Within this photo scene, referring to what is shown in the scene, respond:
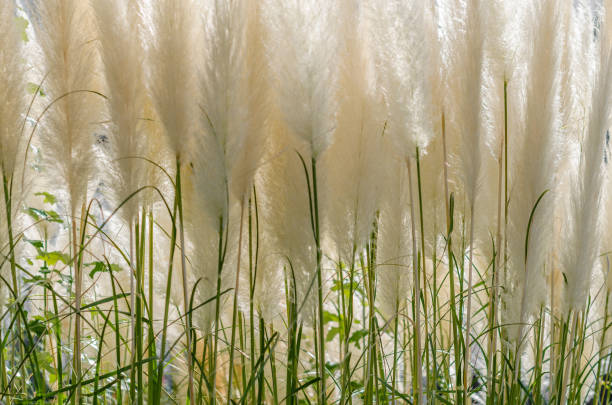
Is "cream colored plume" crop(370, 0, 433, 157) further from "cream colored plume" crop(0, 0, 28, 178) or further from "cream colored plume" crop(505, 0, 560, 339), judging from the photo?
"cream colored plume" crop(0, 0, 28, 178)

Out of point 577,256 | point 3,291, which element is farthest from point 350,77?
point 3,291

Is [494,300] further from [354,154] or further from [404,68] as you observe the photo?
[404,68]

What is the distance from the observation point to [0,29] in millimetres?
1566

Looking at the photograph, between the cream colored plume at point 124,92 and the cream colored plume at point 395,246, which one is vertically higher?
the cream colored plume at point 124,92

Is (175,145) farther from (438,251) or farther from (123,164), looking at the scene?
(438,251)

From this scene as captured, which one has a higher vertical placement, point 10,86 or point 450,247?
point 10,86

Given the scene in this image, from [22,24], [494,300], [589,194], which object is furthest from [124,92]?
[589,194]

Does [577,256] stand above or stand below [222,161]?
below

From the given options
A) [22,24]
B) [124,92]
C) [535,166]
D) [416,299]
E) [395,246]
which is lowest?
[416,299]

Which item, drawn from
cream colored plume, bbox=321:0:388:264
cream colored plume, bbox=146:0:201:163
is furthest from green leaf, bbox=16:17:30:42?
cream colored plume, bbox=321:0:388:264

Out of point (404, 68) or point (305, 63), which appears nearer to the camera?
point (305, 63)

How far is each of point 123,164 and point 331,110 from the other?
50 cm

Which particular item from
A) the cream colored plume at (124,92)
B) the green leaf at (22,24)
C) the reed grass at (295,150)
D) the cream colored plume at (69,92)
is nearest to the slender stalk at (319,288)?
the reed grass at (295,150)

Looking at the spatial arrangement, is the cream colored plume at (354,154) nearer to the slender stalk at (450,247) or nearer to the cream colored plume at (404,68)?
the cream colored plume at (404,68)
